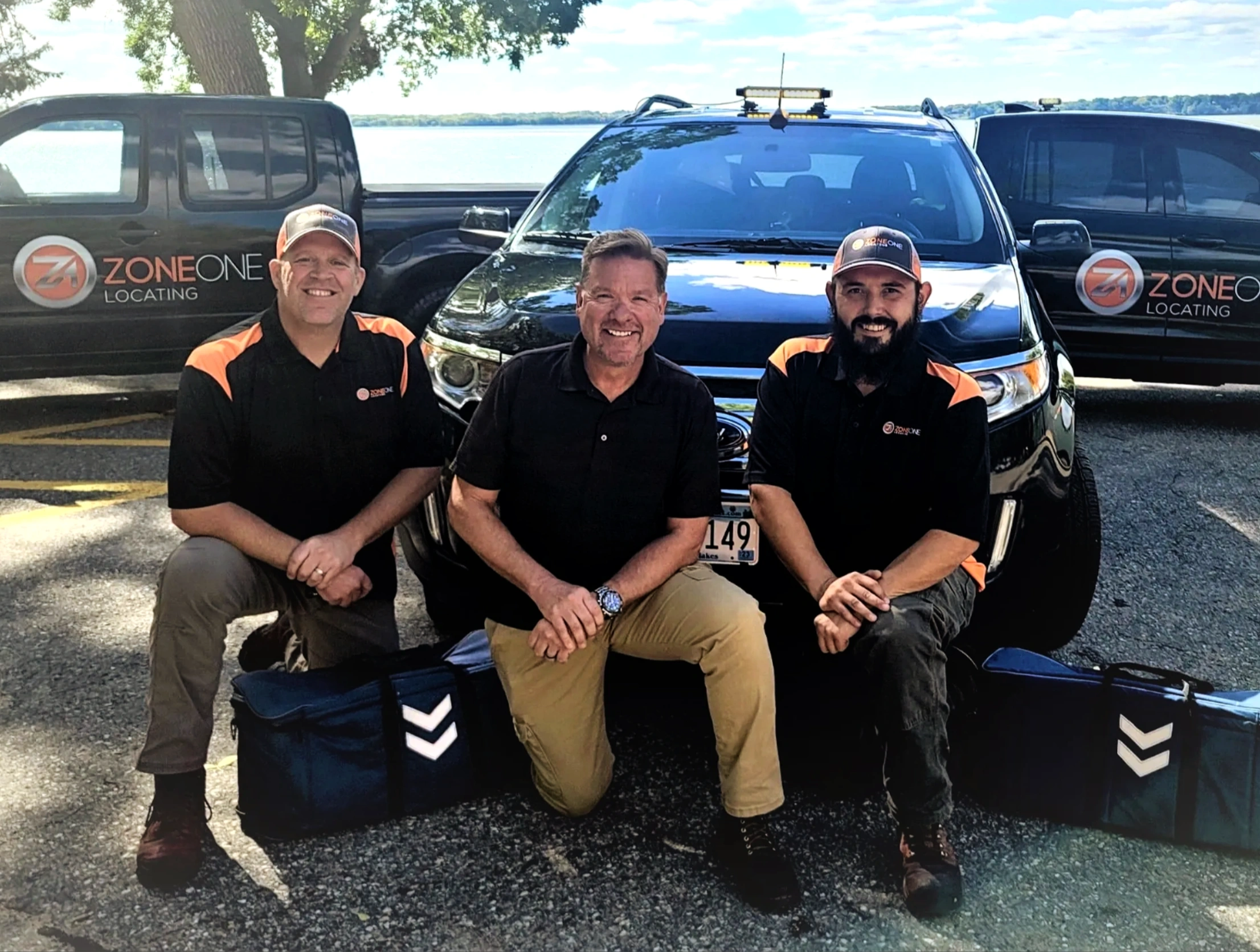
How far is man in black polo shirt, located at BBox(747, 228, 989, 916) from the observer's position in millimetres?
2777

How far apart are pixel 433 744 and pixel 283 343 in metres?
0.99

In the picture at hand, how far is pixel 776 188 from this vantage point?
4.40 meters

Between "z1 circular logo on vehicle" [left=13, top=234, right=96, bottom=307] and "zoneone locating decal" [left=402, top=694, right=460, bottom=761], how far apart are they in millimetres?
4887

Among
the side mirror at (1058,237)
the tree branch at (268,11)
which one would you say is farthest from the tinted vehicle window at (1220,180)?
the tree branch at (268,11)

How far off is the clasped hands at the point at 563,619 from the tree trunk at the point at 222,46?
10863mm

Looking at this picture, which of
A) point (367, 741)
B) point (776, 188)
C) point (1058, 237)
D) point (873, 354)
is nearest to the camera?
point (367, 741)

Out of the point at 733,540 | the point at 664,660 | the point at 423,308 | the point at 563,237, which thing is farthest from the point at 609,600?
the point at 423,308

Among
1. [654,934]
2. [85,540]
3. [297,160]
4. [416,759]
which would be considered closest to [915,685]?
[654,934]

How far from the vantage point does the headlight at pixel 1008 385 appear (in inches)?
123

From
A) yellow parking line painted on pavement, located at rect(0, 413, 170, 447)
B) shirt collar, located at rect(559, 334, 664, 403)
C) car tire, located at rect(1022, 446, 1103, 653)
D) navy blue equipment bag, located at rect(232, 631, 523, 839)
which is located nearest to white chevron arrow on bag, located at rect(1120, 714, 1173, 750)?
car tire, located at rect(1022, 446, 1103, 653)

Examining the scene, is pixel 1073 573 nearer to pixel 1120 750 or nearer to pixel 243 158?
pixel 1120 750

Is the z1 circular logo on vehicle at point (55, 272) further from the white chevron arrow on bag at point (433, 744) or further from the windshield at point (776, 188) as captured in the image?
the white chevron arrow on bag at point (433, 744)

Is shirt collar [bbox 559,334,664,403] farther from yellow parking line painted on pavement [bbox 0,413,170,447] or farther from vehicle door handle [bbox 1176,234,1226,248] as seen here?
vehicle door handle [bbox 1176,234,1226,248]

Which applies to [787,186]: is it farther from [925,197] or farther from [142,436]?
[142,436]
